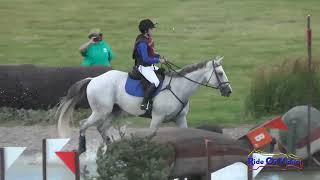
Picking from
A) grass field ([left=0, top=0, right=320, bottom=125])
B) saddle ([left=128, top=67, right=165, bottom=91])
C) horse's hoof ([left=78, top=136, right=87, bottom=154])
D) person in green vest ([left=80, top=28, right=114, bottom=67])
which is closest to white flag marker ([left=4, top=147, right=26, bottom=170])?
horse's hoof ([left=78, top=136, right=87, bottom=154])

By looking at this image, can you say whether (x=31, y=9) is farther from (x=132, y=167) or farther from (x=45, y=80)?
(x=132, y=167)

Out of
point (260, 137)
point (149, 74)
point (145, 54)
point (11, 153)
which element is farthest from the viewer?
point (149, 74)

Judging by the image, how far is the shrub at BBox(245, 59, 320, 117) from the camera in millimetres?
18719

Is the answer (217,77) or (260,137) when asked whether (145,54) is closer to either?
(217,77)

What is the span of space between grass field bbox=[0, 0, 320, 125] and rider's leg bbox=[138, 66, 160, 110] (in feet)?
22.0

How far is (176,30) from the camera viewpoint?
30734 mm

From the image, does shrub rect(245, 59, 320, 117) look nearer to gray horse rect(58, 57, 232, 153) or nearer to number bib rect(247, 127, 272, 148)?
gray horse rect(58, 57, 232, 153)

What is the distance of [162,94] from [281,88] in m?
3.70

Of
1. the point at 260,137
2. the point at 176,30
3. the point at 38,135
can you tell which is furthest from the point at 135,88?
the point at 176,30

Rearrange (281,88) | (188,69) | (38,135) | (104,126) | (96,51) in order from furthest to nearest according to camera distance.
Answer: (96,51) → (281,88) → (38,135) → (104,126) → (188,69)

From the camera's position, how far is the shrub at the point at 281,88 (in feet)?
61.4

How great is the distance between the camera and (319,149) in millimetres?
15219

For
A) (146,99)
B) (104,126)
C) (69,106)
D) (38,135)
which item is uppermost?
(146,99)

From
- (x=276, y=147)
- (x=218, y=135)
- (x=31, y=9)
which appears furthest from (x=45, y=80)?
(x=31, y=9)
